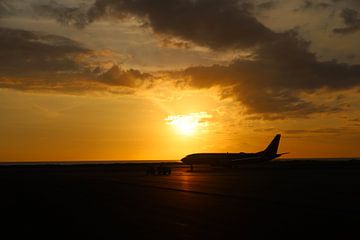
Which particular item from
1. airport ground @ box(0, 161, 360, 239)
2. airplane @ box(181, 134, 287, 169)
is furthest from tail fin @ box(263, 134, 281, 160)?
airport ground @ box(0, 161, 360, 239)

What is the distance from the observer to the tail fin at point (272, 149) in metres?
108

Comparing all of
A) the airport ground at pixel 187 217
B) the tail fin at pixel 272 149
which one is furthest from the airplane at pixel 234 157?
the airport ground at pixel 187 217

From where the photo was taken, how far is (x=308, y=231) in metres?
18.6

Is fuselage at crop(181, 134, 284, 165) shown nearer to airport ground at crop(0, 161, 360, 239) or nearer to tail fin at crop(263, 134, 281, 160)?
tail fin at crop(263, 134, 281, 160)

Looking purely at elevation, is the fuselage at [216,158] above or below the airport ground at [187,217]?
above

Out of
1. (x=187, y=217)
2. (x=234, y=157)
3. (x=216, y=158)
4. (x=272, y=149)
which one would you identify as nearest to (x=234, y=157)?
(x=234, y=157)

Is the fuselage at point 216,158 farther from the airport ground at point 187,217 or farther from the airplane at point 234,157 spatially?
the airport ground at point 187,217

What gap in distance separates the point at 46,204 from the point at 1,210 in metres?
3.61

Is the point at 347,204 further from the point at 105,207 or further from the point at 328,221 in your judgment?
the point at 105,207

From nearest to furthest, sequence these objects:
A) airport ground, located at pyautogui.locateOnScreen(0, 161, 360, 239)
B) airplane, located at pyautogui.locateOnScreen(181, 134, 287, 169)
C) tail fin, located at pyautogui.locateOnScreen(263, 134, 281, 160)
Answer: airport ground, located at pyautogui.locateOnScreen(0, 161, 360, 239) < airplane, located at pyautogui.locateOnScreen(181, 134, 287, 169) < tail fin, located at pyautogui.locateOnScreen(263, 134, 281, 160)

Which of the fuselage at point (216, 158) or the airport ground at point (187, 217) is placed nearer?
the airport ground at point (187, 217)

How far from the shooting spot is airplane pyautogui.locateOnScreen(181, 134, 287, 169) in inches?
4104

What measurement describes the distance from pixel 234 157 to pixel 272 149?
10.4m

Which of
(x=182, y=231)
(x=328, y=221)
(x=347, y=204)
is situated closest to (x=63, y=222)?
(x=182, y=231)
